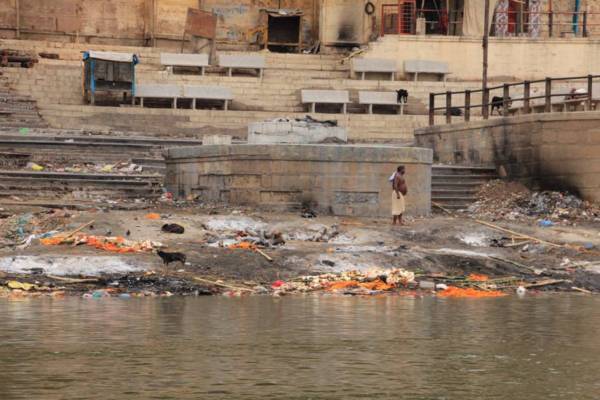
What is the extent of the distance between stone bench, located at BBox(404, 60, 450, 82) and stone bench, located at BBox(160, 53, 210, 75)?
6.44m

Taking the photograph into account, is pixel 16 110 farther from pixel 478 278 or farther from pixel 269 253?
pixel 478 278

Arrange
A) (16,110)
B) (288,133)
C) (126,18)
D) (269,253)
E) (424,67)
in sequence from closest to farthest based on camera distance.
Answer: (269,253) < (288,133) < (16,110) < (424,67) < (126,18)

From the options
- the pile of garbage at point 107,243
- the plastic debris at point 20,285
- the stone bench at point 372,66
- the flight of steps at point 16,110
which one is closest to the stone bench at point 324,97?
the stone bench at point 372,66

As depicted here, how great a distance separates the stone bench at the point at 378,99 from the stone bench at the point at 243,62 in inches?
145

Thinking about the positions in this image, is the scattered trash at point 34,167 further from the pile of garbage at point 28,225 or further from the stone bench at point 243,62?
the stone bench at point 243,62

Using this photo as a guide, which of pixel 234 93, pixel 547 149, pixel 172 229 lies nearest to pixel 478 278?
pixel 172 229

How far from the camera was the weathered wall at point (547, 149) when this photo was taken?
27.2m

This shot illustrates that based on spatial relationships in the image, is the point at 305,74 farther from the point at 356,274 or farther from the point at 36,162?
the point at 356,274

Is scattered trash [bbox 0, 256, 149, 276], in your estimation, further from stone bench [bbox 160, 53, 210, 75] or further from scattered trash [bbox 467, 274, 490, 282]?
stone bench [bbox 160, 53, 210, 75]

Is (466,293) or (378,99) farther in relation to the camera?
(378,99)

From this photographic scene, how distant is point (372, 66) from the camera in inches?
1581

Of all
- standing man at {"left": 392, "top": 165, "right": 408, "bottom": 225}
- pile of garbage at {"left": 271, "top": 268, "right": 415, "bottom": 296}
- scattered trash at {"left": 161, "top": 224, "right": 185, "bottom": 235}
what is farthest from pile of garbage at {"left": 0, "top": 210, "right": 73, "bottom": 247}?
standing man at {"left": 392, "top": 165, "right": 408, "bottom": 225}

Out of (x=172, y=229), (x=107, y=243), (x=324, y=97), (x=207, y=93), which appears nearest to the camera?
(x=107, y=243)

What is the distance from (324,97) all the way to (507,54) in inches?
341
